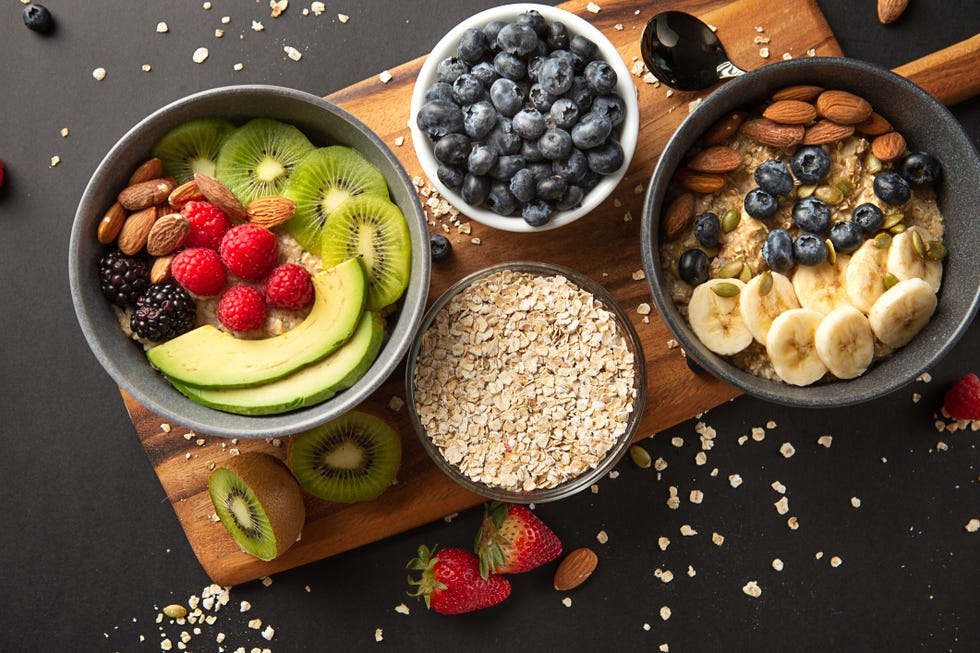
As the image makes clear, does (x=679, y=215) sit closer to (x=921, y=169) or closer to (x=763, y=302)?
(x=763, y=302)

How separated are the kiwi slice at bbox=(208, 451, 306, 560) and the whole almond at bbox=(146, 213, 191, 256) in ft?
1.60

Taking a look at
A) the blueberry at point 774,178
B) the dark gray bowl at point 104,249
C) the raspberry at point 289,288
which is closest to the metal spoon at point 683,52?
the blueberry at point 774,178

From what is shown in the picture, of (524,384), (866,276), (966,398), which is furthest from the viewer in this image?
(966,398)

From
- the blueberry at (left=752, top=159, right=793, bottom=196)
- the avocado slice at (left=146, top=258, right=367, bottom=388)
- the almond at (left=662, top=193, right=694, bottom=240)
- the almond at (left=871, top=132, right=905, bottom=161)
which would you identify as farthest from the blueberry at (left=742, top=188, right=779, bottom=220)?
the avocado slice at (left=146, top=258, right=367, bottom=388)

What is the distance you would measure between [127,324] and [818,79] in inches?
56.8

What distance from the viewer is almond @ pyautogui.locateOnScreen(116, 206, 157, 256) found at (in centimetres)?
145

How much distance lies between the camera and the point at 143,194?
145cm

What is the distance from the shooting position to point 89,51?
1.89 m

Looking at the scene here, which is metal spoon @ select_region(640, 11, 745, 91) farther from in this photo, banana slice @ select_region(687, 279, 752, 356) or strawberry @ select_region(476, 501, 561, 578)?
strawberry @ select_region(476, 501, 561, 578)

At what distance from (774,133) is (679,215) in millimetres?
240

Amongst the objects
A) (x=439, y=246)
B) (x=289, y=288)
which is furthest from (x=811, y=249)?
(x=289, y=288)

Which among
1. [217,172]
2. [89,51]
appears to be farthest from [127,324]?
[89,51]

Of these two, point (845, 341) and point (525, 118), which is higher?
point (525, 118)

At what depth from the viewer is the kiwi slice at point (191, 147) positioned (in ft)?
4.88
